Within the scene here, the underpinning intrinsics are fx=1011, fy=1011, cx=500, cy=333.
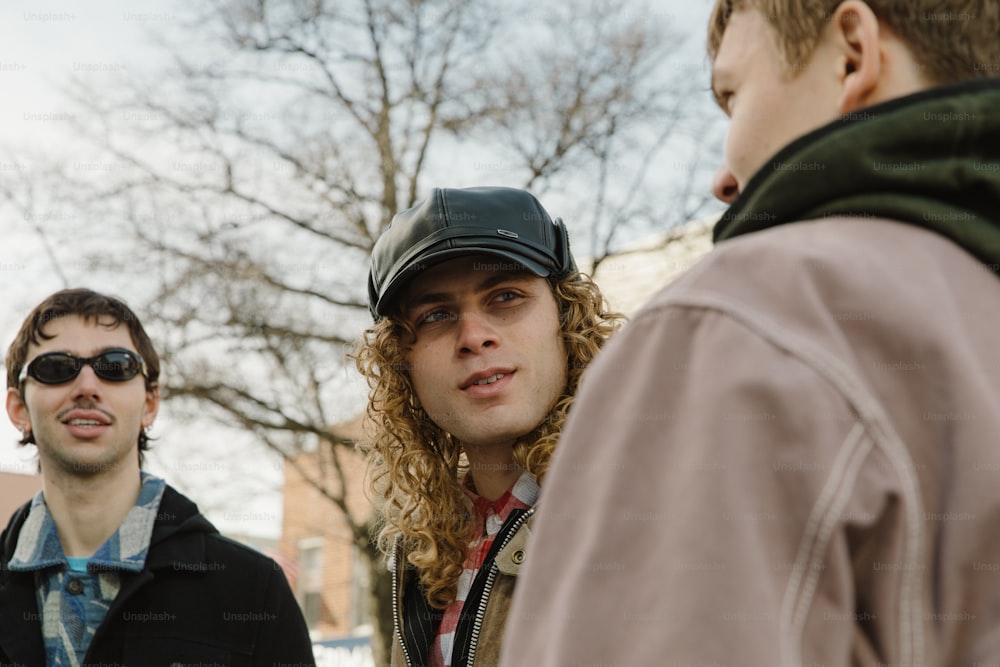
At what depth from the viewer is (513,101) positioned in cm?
1255

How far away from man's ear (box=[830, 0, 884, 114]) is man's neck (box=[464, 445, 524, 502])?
5.92ft

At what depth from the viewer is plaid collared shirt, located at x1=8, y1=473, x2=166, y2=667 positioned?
370 centimetres

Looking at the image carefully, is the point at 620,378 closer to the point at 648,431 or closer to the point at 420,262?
the point at 648,431

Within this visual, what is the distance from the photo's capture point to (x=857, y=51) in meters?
1.14

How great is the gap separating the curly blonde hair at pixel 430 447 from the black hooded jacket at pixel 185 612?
80 centimetres

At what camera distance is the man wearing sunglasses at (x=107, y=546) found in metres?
3.72

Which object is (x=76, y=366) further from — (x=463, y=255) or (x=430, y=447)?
(x=463, y=255)

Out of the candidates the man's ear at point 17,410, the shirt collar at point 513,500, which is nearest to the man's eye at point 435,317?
the shirt collar at point 513,500

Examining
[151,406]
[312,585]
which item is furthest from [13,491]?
[312,585]

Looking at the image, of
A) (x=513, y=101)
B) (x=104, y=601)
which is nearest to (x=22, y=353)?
(x=104, y=601)

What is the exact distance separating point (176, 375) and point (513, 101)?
5282mm

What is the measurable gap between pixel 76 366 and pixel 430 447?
1825 millimetres

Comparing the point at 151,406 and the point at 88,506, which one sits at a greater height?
the point at 151,406

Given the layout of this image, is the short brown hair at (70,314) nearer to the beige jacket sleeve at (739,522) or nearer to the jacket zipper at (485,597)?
the jacket zipper at (485,597)
